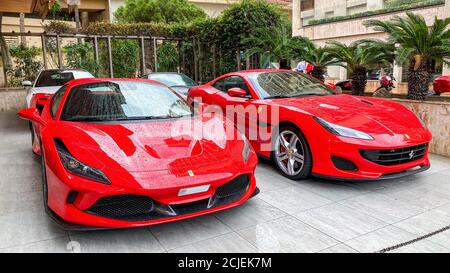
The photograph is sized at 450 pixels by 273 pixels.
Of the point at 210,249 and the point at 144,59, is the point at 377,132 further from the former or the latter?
the point at 144,59

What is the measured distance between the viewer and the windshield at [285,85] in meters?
4.68

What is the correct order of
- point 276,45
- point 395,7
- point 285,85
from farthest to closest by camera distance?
point 395,7, point 276,45, point 285,85

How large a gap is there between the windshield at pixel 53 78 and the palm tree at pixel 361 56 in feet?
18.8

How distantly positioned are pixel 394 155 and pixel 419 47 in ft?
10.5

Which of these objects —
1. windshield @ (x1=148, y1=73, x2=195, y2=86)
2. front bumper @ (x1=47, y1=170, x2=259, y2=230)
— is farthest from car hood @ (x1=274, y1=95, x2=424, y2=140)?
windshield @ (x1=148, y1=73, x2=195, y2=86)

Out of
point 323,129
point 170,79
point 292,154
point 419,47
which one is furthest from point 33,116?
point 419,47

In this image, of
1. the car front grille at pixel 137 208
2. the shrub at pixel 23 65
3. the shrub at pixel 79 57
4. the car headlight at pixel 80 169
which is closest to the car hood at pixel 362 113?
the car front grille at pixel 137 208

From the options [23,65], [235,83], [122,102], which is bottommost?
[122,102]

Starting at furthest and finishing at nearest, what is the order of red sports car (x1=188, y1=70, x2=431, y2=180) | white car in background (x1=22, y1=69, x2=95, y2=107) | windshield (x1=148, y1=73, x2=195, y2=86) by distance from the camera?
windshield (x1=148, y1=73, x2=195, y2=86)
white car in background (x1=22, y1=69, x2=95, y2=107)
red sports car (x1=188, y1=70, x2=431, y2=180)

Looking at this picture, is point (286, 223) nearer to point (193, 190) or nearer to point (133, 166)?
point (193, 190)

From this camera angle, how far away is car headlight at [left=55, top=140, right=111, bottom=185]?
8.11ft

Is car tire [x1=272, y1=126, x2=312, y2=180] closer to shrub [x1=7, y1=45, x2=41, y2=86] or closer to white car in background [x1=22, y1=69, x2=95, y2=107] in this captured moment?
white car in background [x1=22, y1=69, x2=95, y2=107]

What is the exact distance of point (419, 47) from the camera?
5.86 m
